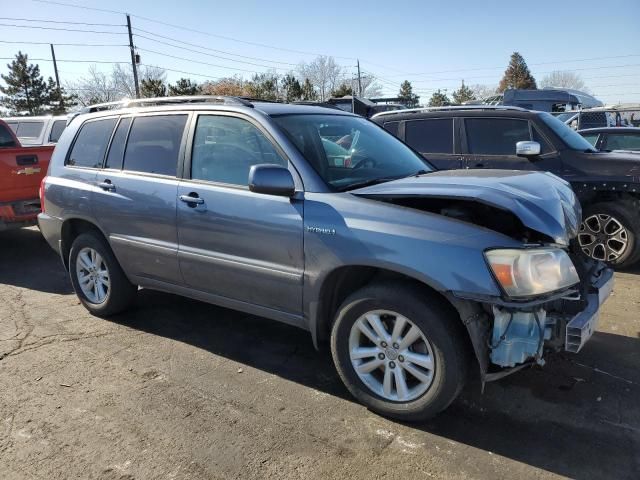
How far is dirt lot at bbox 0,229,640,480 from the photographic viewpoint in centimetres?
268

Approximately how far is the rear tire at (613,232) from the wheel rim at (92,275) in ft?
16.5

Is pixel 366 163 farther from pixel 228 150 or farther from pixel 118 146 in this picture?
pixel 118 146

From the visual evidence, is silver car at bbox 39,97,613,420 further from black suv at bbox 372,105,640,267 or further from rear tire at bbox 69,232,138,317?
black suv at bbox 372,105,640,267

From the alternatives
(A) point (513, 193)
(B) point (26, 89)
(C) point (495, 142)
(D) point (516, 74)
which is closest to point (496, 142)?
(C) point (495, 142)

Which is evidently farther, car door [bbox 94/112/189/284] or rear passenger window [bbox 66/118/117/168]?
rear passenger window [bbox 66/118/117/168]

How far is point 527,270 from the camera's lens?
2639 mm

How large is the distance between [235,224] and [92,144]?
2.11 meters

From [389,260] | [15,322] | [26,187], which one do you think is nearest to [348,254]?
[389,260]

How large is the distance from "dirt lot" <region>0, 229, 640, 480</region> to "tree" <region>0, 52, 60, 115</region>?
4621 cm

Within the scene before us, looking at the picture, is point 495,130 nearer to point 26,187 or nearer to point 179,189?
point 179,189

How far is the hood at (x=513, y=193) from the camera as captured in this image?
9.18 feet

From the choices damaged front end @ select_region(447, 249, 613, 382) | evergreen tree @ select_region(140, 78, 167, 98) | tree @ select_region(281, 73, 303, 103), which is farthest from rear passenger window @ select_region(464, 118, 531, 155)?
tree @ select_region(281, 73, 303, 103)

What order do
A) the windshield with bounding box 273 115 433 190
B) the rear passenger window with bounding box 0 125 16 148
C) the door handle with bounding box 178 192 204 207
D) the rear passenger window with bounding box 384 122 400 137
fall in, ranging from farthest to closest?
1. the rear passenger window with bounding box 0 125 16 148
2. the rear passenger window with bounding box 384 122 400 137
3. the door handle with bounding box 178 192 204 207
4. the windshield with bounding box 273 115 433 190

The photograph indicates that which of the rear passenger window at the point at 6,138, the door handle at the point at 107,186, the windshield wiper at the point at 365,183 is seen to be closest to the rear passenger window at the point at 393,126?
the windshield wiper at the point at 365,183
